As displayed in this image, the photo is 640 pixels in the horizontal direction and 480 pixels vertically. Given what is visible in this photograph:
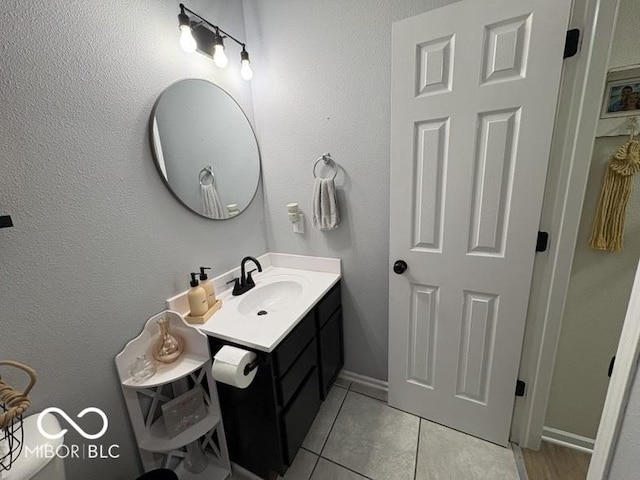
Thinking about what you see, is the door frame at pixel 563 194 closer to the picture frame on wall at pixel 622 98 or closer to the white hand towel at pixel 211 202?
the picture frame on wall at pixel 622 98

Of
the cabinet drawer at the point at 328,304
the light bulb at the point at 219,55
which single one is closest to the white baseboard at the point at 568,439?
the cabinet drawer at the point at 328,304

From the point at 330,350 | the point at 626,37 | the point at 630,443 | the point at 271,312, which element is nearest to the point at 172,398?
the point at 271,312

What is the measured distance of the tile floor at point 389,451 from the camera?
124cm

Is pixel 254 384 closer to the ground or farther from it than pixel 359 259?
closer to the ground

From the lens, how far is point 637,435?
0.52m

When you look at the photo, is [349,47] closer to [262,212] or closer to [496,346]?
[262,212]

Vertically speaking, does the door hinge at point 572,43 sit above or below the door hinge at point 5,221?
above

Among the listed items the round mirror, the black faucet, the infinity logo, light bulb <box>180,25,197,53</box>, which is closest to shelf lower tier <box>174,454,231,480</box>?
the infinity logo

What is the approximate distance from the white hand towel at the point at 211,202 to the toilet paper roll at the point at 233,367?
0.71 meters

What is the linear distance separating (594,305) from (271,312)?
1522mm

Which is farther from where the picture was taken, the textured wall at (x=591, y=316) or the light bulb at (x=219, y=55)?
the light bulb at (x=219, y=55)

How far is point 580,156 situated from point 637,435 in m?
0.93

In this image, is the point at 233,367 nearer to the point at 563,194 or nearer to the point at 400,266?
the point at 400,266

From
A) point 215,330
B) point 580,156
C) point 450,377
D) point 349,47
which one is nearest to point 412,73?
point 349,47
